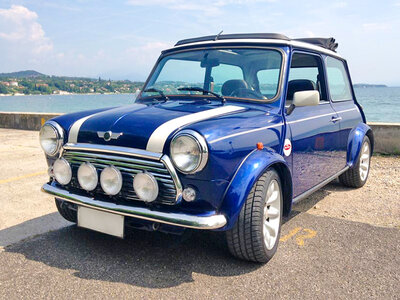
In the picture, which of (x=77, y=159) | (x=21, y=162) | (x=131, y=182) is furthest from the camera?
(x=21, y=162)

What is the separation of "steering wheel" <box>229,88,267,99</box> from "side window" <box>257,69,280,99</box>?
0.15 ft

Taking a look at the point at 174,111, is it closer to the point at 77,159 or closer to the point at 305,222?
the point at 77,159

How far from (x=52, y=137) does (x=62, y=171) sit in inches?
12.6

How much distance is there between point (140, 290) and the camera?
8.17 ft

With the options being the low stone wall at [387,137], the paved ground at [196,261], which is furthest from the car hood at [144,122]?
the low stone wall at [387,137]

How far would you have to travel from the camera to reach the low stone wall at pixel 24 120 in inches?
466

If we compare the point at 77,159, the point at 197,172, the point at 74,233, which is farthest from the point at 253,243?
the point at 74,233

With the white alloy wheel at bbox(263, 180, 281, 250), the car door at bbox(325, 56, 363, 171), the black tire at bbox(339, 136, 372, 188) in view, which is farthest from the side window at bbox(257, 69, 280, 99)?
the black tire at bbox(339, 136, 372, 188)

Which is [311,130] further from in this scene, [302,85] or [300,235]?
[300,235]

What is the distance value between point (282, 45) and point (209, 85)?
2.60 ft

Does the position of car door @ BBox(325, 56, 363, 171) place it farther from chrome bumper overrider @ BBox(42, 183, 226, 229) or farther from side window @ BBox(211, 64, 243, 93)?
chrome bumper overrider @ BBox(42, 183, 226, 229)

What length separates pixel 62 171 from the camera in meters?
2.98

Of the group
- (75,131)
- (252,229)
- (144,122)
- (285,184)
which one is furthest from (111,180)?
(285,184)

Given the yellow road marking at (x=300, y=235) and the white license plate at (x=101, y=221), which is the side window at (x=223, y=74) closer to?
the yellow road marking at (x=300, y=235)
